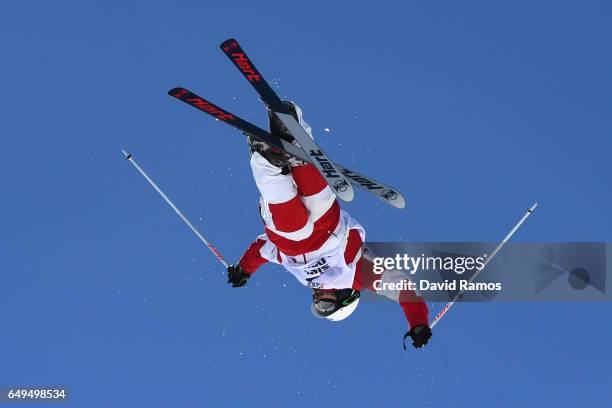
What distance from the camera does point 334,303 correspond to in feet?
37.0

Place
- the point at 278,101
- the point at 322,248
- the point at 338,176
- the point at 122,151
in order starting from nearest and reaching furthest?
the point at 338,176 < the point at 278,101 < the point at 322,248 < the point at 122,151

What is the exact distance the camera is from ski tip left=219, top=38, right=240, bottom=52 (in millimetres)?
10500

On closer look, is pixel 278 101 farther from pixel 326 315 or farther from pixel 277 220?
pixel 326 315

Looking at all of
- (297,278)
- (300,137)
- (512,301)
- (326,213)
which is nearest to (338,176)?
(300,137)

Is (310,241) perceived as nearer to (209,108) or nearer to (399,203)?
(399,203)

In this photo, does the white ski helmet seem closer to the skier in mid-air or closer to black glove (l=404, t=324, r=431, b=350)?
the skier in mid-air

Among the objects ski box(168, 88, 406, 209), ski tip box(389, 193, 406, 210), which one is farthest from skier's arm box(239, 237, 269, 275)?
ski tip box(389, 193, 406, 210)

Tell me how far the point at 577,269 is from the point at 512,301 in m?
1.10

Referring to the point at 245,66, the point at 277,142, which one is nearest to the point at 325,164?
the point at 277,142

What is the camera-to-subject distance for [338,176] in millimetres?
9094

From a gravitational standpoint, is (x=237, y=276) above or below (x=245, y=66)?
below

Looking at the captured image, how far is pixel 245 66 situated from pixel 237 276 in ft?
10.2

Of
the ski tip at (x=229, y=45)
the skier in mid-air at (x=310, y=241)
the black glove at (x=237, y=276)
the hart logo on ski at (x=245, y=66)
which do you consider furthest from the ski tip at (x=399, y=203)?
Result: the black glove at (x=237, y=276)

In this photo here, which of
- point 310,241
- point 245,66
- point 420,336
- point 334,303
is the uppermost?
point 245,66
